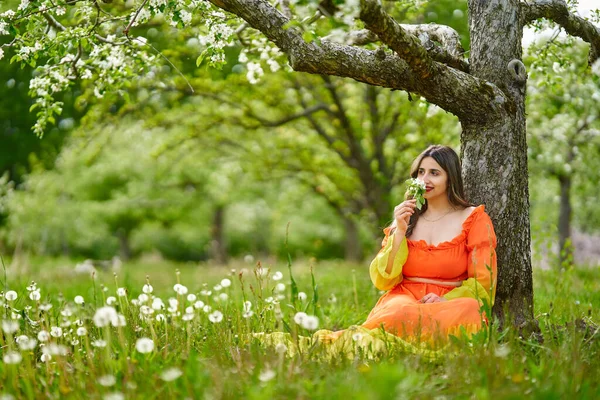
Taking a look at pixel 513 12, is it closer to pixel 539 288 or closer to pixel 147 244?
pixel 539 288

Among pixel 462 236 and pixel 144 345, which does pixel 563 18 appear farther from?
Answer: pixel 144 345

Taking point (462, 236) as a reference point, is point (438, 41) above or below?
above

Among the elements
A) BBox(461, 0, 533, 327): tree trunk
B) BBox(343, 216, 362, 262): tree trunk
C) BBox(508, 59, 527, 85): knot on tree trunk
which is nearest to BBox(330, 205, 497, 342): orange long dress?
BBox(461, 0, 533, 327): tree trunk

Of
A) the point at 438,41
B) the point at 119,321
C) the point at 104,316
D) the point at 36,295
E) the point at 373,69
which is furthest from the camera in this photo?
the point at 438,41

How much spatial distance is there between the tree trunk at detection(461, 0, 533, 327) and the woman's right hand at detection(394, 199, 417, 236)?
21.2 inches

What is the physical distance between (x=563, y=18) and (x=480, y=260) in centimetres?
231

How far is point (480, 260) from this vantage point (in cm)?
406

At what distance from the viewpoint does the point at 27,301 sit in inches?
200

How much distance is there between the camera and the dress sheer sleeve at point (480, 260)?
4008 millimetres

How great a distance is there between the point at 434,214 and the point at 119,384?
2662mm

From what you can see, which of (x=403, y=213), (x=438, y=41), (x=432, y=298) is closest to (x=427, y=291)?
(x=432, y=298)

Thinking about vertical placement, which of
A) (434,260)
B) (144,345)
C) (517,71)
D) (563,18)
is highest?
(563,18)

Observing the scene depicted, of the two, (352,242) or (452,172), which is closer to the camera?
(452,172)

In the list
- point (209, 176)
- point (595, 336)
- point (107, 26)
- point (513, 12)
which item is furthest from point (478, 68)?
point (209, 176)
